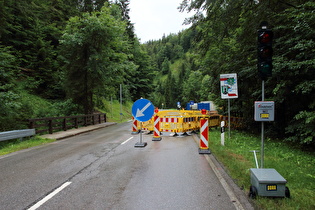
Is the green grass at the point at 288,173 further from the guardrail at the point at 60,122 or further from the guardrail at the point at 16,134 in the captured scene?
the guardrail at the point at 60,122

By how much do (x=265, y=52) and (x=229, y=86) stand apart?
610 centimetres

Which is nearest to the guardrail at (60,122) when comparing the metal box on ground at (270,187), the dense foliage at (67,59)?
the dense foliage at (67,59)

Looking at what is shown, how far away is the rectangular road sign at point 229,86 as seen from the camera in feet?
35.9

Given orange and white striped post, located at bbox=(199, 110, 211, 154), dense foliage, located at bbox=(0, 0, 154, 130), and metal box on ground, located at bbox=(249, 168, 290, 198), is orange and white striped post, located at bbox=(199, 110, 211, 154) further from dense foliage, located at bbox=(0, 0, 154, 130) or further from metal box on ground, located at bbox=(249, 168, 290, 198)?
dense foliage, located at bbox=(0, 0, 154, 130)

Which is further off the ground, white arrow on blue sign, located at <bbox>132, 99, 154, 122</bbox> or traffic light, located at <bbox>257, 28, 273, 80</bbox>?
traffic light, located at <bbox>257, 28, 273, 80</bbox>

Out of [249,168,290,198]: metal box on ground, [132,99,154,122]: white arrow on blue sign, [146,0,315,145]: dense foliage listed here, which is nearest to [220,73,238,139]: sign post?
[146,0,315,145]: dense foliage

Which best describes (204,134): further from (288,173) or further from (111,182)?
(111,182)

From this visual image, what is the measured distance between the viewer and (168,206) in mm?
3699

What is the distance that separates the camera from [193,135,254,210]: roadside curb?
3727 millimetres

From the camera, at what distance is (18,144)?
10516mm

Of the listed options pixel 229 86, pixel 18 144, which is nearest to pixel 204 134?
pixel 229 86

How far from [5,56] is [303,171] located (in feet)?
48.1

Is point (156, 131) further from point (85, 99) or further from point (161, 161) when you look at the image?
point (85, 99)

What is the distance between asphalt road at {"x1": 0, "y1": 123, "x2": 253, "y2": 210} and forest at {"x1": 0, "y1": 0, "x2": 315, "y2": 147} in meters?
4.32
